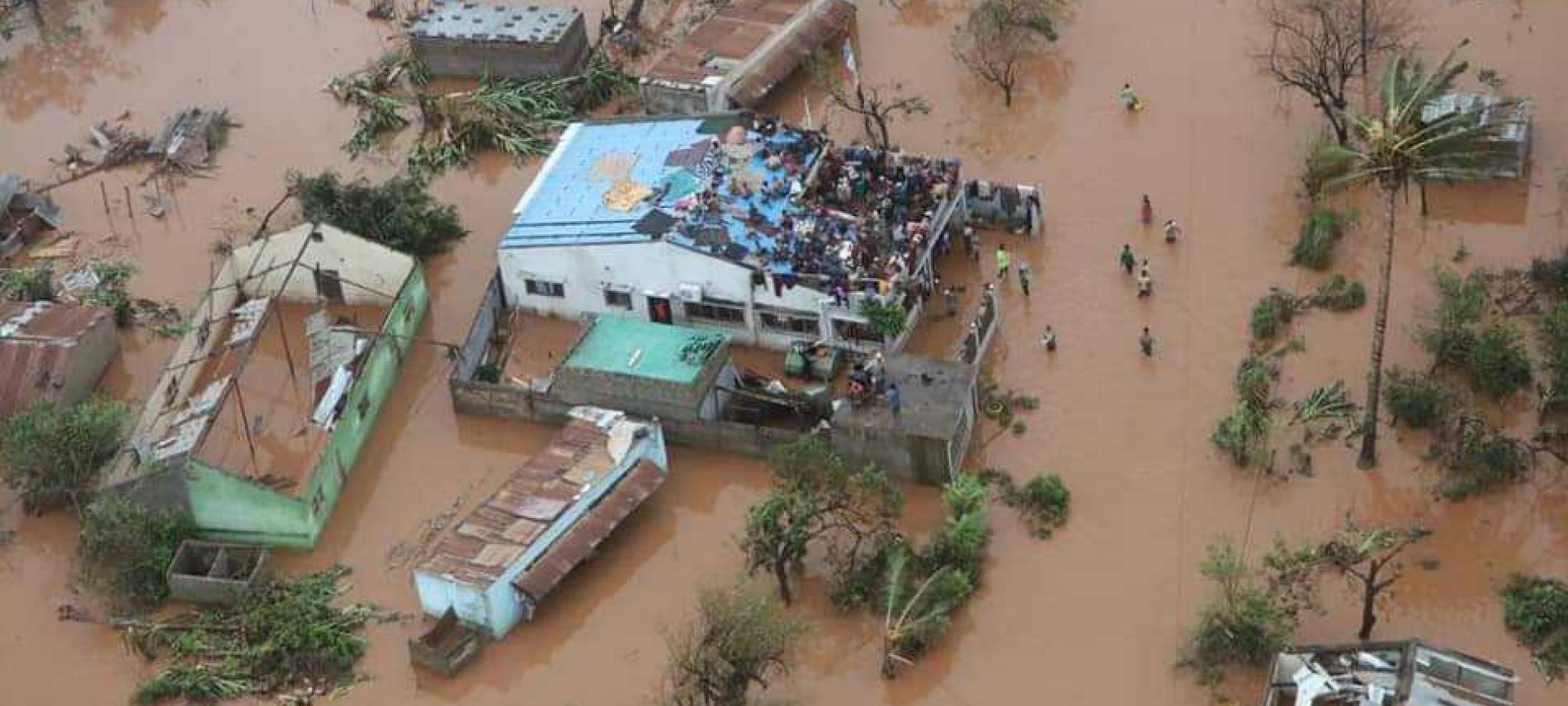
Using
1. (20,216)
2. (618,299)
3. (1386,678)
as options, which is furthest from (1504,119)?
(20,216)

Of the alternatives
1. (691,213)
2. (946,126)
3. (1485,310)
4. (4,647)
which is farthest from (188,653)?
(1485,310)

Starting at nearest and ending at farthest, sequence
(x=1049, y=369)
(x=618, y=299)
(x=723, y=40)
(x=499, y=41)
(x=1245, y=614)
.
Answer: (x=1245, y=614)
(x=1049, y=369)
(x=618, y=299)
(x=723, y=40)
(x=499, y=41)

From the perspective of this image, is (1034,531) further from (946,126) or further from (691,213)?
(946,126)

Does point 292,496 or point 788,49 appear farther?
point 788,49

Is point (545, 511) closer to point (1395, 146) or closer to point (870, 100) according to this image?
point (1395, 146)

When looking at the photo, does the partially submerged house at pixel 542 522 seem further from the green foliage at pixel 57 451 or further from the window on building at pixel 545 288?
the green foliage at pixel 57 451

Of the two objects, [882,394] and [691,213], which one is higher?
[691,213]

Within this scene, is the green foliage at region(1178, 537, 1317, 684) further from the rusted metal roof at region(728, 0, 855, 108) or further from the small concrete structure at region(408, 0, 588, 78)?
the small concrete structure at region(408, 0, 588, 78)
